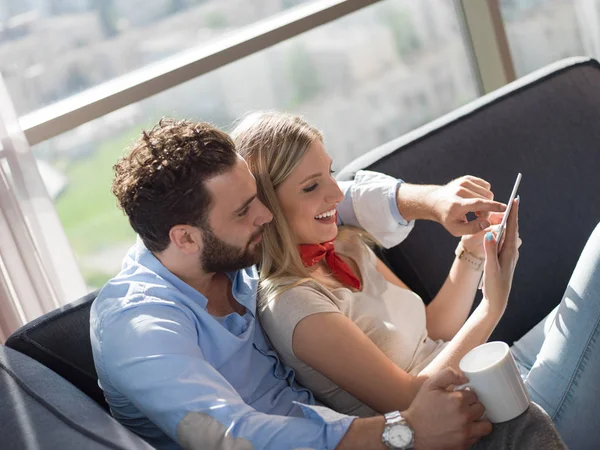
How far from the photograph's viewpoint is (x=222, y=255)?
1.66 metres

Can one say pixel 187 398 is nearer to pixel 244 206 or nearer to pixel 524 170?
pixel 244 206

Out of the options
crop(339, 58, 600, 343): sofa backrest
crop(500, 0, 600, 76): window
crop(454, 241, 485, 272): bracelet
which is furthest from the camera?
crop(500, 0, 600, 76): window

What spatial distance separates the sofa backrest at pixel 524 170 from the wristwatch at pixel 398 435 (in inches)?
27.5

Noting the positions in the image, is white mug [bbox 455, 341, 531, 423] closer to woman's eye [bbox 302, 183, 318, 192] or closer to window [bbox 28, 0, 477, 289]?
woman's eye [bbox 302, 183, 318, 192]

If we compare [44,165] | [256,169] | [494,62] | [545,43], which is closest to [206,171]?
[256,169]

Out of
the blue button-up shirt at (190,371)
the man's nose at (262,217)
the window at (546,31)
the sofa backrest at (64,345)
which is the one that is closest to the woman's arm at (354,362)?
the blue button-up shirt at (190,371)

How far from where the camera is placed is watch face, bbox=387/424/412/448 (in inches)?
57.3

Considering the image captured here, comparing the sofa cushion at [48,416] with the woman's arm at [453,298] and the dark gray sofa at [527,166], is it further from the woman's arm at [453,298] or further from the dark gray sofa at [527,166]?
the dark gray sofa at [527,166]

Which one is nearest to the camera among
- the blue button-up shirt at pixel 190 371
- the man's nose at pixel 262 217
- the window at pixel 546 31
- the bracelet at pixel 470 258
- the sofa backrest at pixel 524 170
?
the blue button-up shirt at pixel 190 371

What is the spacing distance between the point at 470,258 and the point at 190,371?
0.84 meters

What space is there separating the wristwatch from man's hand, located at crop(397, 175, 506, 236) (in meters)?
0.55

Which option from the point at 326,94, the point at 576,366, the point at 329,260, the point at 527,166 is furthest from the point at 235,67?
the point at 576,366

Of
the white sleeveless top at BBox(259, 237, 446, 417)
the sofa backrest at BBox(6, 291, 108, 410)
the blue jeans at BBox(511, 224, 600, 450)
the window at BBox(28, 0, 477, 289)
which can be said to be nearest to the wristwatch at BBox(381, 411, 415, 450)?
the white sleeveless top at BBox(259, 237, 446, 417)

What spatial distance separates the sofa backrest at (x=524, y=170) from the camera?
2162 millimetres
